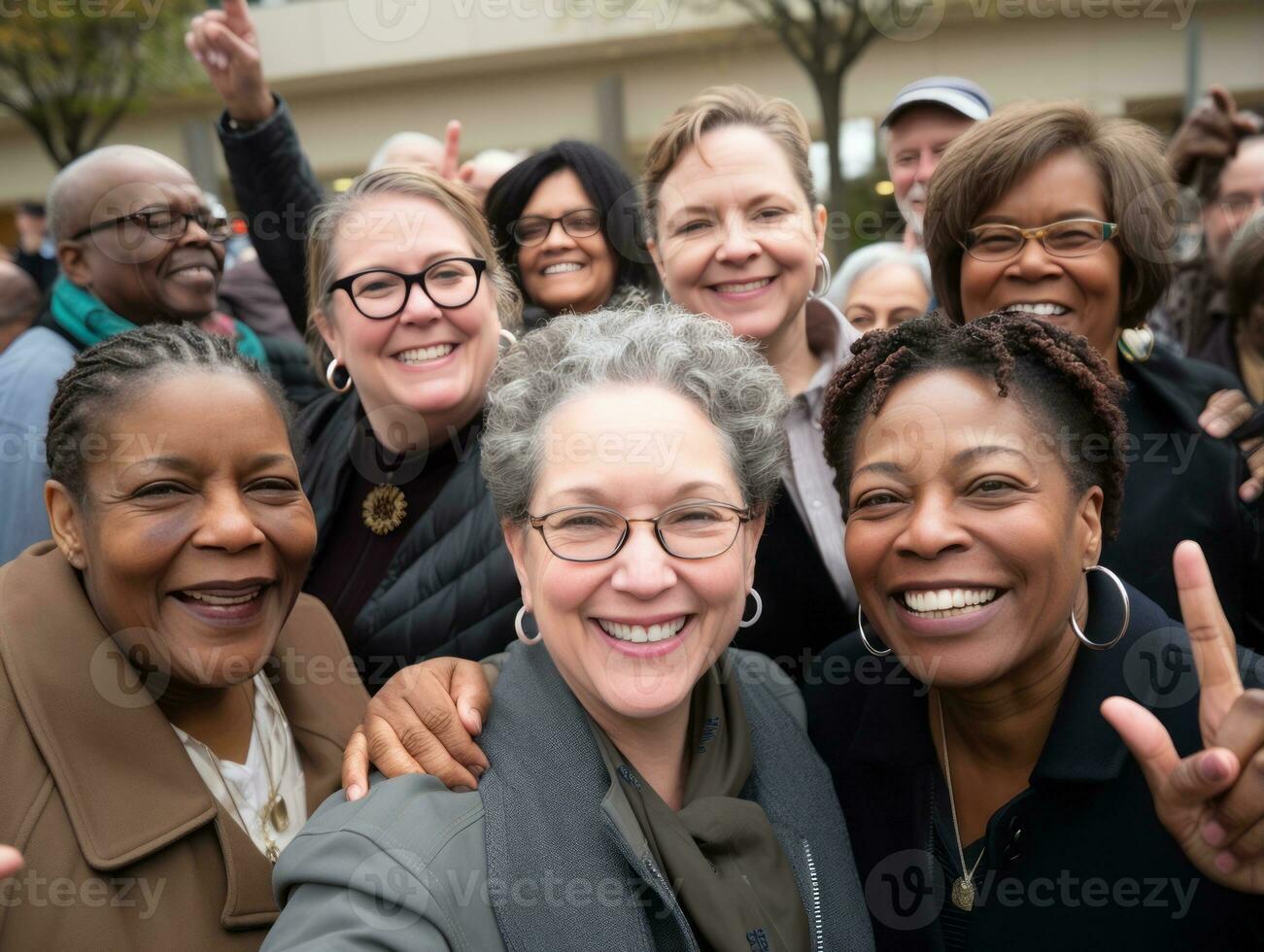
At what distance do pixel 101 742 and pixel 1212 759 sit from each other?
2.09m

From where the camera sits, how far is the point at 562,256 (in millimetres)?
4328

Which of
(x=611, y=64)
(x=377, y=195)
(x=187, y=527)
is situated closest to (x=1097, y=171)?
(x=377, y=195)

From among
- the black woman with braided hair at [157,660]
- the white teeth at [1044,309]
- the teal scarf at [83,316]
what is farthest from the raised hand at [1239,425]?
the teal scarf at [83,316]

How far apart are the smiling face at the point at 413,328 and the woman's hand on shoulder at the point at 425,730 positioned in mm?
1142

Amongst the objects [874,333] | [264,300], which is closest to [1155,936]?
[874,333]

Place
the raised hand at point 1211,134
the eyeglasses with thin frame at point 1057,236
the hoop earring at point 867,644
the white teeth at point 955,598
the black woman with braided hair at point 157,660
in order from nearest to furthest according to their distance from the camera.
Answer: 1. the black woman with braided hair at point 157,660
2. the white teeth at point 955,598
3. the hoop earring at point 867,644
4. the eyeglasses with thin frame at point 1057,236
5. the raised hand at point 1211,134

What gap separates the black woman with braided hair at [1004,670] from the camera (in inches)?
93.5

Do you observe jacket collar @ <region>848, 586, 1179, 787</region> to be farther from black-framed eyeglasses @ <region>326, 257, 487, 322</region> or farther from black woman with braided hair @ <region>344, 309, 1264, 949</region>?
black-framed eyeglasses @ <region>326, 257, 487, 322</region>

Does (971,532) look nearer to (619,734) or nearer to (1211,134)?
(619,734)

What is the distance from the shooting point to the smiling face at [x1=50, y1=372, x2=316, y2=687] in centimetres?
232

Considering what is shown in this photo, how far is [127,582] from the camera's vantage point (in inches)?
91.3

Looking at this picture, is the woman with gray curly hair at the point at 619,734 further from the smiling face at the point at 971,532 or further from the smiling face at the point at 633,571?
the smiling face at the point at 971,532

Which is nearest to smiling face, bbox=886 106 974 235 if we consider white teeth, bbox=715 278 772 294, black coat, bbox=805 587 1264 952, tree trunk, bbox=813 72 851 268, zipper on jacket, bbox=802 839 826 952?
white teeth, bbox=715 278 772 294

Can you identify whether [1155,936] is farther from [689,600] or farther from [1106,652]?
[689,600]
